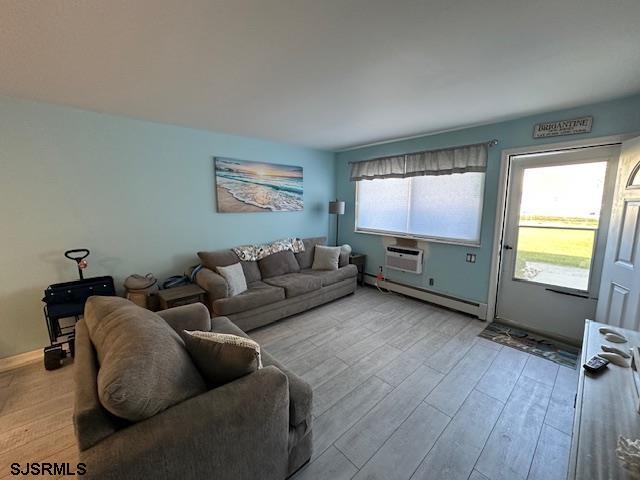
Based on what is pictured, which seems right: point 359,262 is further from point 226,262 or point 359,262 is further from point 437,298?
point 226,262

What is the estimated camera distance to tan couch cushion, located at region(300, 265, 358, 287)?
3.68 metres

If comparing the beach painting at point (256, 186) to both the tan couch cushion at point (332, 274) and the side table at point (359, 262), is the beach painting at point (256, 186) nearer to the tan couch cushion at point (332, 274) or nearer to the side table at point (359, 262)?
the tan couch cushion at point (332, 274)

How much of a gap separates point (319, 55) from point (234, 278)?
2.37 meters

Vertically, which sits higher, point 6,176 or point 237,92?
point 237,92

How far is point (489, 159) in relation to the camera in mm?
3117

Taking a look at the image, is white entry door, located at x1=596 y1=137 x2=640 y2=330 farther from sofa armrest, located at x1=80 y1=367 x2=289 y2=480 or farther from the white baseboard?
the white baseboard

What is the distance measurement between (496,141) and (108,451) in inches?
157

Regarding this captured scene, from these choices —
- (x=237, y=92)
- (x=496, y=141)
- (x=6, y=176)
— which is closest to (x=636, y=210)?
(x=496, y=141)

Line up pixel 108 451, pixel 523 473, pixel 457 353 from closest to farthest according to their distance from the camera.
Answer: pixel 108 451, pixel 523 473, pixel 457 353

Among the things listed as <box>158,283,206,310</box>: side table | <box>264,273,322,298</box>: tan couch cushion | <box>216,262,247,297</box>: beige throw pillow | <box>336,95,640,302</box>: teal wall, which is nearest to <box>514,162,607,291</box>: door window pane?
<box>336,95,640,302</box>: teal wall

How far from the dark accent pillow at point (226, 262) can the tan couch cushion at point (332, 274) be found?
2.29 feet

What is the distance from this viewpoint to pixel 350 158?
470 centimetres

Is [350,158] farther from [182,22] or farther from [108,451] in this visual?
[108,451]

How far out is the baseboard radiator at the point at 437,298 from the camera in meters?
3.32
